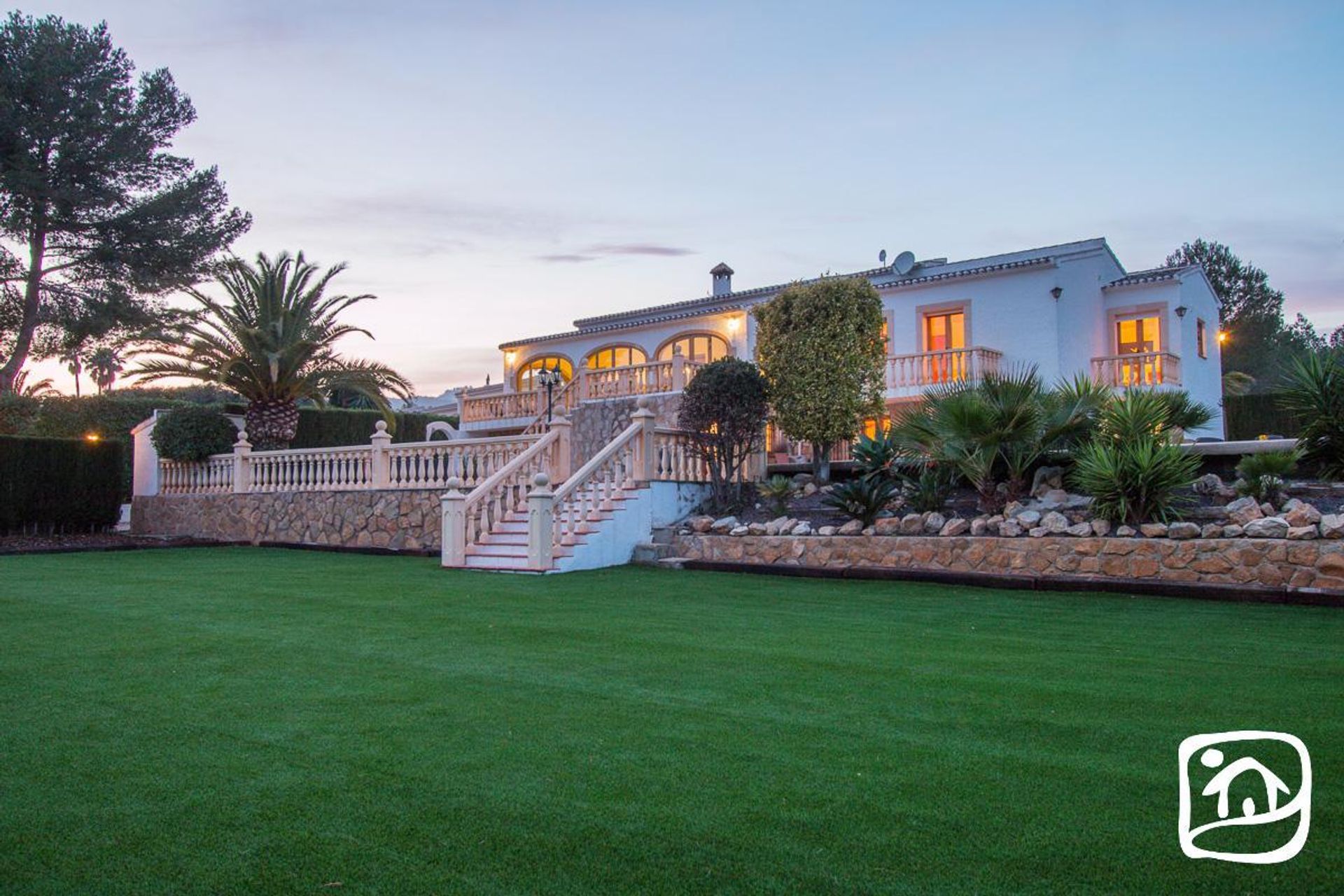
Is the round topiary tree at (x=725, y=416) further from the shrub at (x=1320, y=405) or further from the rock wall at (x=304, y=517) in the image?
the shrub at (x=1320, y=405)

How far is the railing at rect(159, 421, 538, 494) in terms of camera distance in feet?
57.1

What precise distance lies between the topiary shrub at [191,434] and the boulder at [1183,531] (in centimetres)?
1861

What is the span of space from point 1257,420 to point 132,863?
99.2 feet

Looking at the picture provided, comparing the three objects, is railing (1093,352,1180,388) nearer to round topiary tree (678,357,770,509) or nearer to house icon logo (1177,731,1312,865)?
round topiary tree (678,357,770,509)

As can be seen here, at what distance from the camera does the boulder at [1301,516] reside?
9789 mm

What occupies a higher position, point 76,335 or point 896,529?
point 76,335

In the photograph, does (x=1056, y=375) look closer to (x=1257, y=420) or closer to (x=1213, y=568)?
(x=1257, y=420)

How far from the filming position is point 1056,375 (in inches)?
931

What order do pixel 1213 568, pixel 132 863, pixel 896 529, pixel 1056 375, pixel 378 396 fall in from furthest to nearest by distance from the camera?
1. pixel 1056 375
2. pixel 378 396
3. pixel 896 529
4. pixel 1213 568
5. pixel 132 863

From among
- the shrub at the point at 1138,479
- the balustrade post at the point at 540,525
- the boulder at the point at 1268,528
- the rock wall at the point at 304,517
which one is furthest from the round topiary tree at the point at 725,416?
the boulder at the point at 1268,528

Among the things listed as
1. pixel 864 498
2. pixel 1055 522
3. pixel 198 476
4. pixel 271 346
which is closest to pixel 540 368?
pixel 271 346

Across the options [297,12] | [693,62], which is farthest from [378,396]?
[693,62]

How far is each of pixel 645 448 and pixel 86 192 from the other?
1922cm

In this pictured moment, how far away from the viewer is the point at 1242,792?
3650 mm
